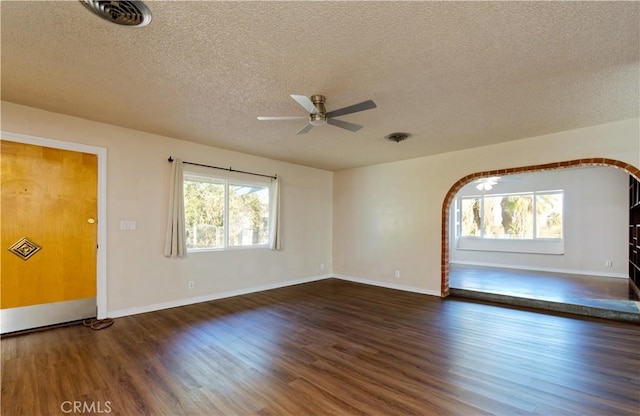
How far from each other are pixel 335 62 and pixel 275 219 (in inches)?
152

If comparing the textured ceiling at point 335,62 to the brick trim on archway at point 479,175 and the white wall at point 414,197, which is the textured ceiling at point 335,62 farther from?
the brick trim on archway at point 479,175

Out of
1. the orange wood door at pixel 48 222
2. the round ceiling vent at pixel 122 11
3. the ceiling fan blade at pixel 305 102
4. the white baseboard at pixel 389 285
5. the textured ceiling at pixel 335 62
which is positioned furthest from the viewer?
the white baseboard at pixel 389 285

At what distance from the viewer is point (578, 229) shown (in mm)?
7148

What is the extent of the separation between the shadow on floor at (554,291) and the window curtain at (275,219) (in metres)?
3.40

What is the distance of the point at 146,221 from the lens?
4.39 meters

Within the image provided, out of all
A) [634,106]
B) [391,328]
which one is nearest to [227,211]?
[391,328]

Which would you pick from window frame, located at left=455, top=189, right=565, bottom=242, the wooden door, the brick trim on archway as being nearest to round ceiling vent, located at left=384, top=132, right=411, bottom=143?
the brick trim on archway

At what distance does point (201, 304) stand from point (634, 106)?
244 inches

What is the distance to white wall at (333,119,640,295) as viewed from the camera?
4027 mm

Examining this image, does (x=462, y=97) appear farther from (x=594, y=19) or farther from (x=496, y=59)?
(x=594, y=19)

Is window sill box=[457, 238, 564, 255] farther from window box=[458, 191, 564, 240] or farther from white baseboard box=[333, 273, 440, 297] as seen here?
white baseboard box=[333, 273, 440, 297]

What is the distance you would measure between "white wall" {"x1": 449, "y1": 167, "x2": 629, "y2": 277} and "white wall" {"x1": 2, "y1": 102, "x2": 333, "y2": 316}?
22.9 ft

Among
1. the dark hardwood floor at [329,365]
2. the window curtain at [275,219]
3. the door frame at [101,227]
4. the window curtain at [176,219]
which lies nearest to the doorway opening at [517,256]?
the dark hardwood floor at [329,365]

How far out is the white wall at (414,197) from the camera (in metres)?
4.03
